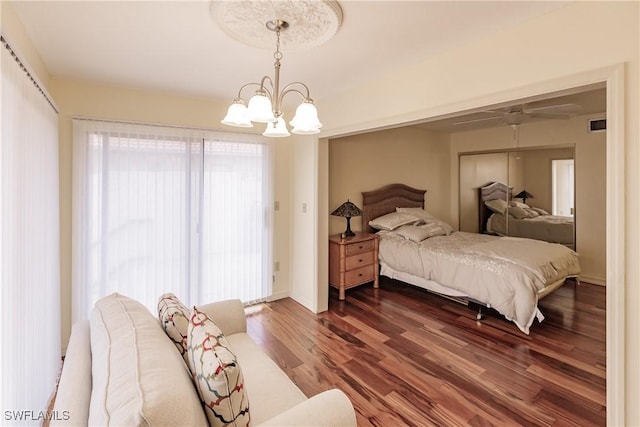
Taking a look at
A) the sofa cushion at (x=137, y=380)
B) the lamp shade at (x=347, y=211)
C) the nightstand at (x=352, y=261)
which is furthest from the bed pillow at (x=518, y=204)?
the sofa cushion at (x=137, y=380)

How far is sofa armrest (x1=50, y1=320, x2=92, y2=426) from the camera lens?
936 millimetres

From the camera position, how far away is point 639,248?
142 centimetres

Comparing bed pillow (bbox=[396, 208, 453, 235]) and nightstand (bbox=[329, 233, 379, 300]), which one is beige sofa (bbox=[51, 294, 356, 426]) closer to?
nightstand (bbox=[329, 233, 379, 300])

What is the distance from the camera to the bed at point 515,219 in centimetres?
461

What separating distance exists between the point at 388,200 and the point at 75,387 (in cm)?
435

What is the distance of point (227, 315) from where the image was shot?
6.75ft

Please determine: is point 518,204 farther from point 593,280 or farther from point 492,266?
point 492,266

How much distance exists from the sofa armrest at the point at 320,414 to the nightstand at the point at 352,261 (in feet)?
8.63

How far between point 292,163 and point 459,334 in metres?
2.62

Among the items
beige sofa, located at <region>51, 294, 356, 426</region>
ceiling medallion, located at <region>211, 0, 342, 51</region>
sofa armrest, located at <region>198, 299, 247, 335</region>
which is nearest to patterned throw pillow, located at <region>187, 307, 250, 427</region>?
beige sofa, located at <region>51, 294, 356, 426</region>

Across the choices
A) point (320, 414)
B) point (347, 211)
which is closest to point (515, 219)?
point (347, 211)

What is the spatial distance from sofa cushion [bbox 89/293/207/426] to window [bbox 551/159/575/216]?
18.0 feet

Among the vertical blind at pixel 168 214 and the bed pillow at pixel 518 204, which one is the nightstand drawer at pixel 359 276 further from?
the bed pillow at pixel 518 204

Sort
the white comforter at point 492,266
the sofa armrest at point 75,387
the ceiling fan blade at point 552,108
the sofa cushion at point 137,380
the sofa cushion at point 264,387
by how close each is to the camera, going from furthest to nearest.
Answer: the ceiling fan blade at point 552,108, the white comforter at point 492,266, the sofa cushion at point 264,387, the sofa armrest at point 75,387, the sofa cushion at point 137,380
